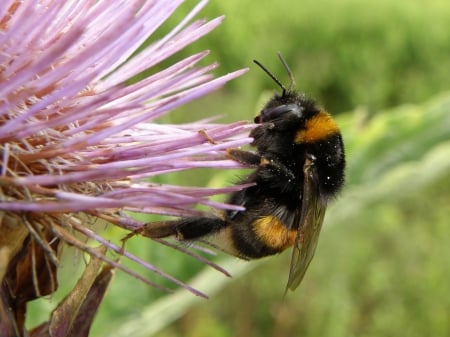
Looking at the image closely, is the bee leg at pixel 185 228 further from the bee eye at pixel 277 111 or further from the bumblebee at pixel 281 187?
the bee eye at pixel 277 111

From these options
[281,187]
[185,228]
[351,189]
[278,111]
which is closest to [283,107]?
[278,111]

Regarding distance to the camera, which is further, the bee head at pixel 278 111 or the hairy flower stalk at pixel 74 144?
the bee head at pixel 278 111

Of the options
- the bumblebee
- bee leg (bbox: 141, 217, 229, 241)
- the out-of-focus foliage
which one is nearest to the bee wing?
the bumblebee

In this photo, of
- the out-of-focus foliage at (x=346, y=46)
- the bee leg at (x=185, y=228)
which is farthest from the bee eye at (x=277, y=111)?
the out-of-focus foliage at (x=346, y=46)

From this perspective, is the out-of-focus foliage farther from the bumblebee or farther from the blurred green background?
the bumblebee

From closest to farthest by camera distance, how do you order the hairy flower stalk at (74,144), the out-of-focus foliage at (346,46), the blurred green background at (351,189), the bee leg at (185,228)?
the hairy flower stalk at (74,144) < the bee leg at (185,228) < the blurred green background at (351,189) < the out-of-focus foliage at (346,46)

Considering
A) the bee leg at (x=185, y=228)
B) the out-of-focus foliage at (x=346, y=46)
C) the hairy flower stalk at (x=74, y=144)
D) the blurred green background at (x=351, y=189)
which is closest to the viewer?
the hairy flower stalk at (x=74, y=144)

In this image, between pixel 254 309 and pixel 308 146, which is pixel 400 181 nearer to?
pixel 308 146
